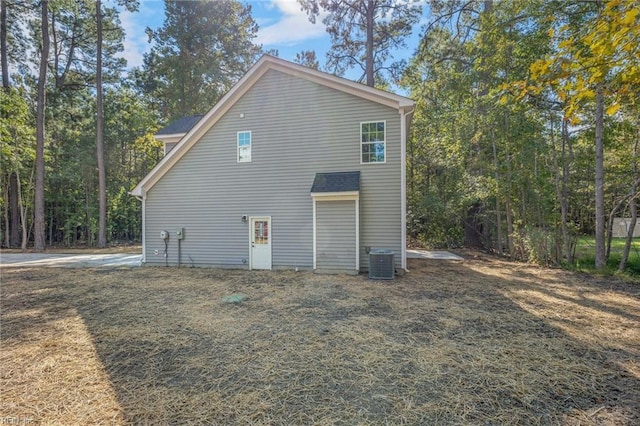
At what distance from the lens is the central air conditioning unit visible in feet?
25.9

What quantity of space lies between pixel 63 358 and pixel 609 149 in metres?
13.3

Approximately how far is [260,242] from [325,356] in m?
6.43

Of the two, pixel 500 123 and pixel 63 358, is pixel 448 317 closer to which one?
pixel 63 358

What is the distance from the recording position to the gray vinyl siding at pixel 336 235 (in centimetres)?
865

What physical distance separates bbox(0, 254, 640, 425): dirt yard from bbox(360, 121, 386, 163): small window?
397 cm

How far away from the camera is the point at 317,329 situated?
445 cm

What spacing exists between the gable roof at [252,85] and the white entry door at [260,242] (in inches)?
140

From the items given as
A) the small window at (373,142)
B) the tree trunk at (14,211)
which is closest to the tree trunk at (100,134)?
the tree trunk at (14,211)

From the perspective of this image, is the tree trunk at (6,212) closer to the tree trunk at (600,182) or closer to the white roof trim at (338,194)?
the white roof trim at (338,194)

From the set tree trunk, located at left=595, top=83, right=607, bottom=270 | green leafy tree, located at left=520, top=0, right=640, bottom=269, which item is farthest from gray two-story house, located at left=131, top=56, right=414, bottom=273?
green leafy tree, located at left=520, top=0, right=640, bottom=269

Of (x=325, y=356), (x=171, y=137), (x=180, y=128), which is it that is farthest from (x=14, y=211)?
(x=325, y=356)

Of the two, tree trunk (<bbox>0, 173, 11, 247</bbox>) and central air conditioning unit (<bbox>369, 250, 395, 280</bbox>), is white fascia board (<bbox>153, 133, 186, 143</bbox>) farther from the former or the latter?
tree trunk (<bbox>0, 173, 11, 247</bbox>)

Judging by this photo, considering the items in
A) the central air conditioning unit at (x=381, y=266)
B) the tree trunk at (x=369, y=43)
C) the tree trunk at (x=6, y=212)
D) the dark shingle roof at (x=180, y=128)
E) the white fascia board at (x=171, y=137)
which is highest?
the tree trunk at (x=369, y=43)

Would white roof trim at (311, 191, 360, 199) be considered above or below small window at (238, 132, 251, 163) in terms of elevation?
below
